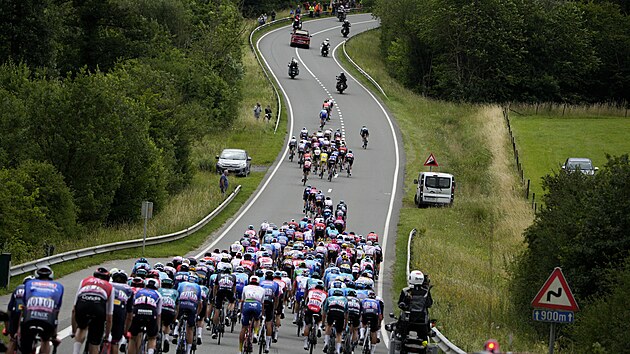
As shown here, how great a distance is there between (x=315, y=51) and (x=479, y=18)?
23491mm

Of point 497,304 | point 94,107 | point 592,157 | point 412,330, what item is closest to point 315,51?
point 592,157

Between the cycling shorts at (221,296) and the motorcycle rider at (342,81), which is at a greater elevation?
the motorcycle rider at (342,81)

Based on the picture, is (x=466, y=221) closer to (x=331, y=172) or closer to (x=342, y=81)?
(x=331, y=172)

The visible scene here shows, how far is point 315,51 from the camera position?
103m

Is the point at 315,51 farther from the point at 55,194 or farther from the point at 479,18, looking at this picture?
the point at 55,194

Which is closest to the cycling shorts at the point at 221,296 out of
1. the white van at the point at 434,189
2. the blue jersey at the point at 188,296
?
the blue jersey at the point at 188,296

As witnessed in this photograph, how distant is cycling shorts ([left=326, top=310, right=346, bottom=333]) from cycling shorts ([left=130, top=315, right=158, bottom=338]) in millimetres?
5207

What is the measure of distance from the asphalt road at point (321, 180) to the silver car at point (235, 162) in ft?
4.37

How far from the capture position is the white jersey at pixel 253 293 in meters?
22.0

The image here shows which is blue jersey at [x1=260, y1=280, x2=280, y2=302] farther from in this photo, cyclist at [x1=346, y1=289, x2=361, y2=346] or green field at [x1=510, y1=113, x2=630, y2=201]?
green field at [x1=510, y1=113, x2=630, y2=201]

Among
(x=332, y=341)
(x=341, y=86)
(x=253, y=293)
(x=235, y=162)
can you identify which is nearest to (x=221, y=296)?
(x=253, y=293)

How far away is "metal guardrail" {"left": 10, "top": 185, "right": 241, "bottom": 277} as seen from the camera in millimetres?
28309

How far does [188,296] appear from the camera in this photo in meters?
21.0

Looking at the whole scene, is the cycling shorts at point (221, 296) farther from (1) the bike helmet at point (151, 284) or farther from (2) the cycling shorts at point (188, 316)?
(1) the bike helmet at point (151, 284)
